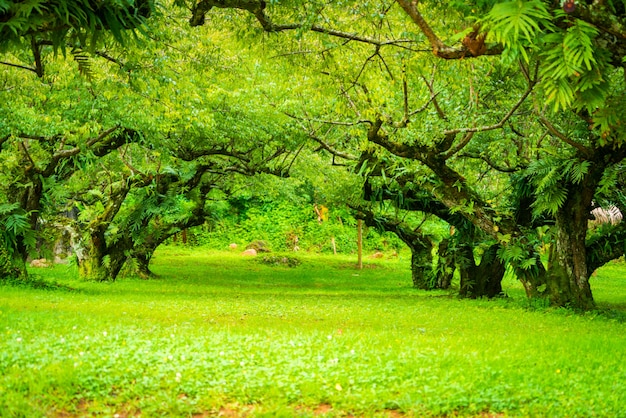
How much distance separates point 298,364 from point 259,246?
32.9 m

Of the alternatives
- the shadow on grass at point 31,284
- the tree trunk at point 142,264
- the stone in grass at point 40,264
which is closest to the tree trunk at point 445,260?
the tree trunk at point 142,264

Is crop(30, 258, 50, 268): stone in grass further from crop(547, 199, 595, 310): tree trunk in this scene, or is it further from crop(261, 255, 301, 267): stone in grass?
crop(547, 199, 595, 310): tree trunk

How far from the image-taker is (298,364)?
7219 mm

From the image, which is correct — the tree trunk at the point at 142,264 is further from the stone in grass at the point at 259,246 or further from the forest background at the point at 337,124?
the stone in grass at the point at 259,246

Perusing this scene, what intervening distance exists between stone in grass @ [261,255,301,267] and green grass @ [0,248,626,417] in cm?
2138

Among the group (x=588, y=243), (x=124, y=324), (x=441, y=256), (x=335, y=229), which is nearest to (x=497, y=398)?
(x=124, y=324)

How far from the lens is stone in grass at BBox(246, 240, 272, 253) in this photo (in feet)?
130

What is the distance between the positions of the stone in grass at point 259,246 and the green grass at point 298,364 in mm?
26525

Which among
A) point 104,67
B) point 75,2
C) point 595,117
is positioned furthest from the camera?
point 104,67

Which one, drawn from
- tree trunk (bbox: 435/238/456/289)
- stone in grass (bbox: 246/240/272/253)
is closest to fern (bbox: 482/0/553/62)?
tree trunk (bbox: 435/238/456/289)

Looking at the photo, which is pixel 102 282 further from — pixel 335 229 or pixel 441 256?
pixel 335 229

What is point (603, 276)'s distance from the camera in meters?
33.2

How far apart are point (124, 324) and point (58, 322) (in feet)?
3.02

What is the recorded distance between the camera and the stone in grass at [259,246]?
39.6m
